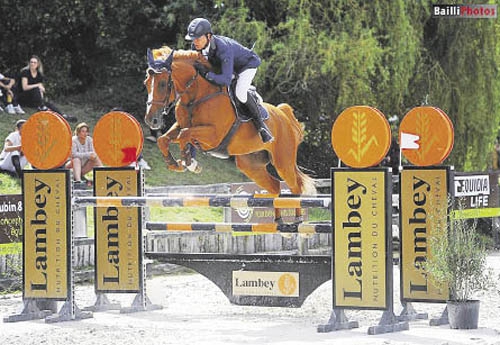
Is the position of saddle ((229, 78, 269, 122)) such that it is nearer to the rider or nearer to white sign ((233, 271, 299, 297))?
the rider

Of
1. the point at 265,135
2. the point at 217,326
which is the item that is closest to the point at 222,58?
the point at 265,135

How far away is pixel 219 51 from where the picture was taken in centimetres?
983

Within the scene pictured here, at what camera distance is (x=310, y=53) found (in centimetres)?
1947

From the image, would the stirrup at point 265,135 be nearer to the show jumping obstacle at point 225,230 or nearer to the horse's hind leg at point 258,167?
the horse's hind leg at point 258,167

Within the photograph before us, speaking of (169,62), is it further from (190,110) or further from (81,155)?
(81,155)

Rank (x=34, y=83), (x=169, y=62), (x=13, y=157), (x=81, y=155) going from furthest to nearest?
(x=34, y=83), (x=13, y=157), (x=81, y=155), (x=169, y=62)

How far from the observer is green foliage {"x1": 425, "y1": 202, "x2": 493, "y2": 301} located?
830 centimetres

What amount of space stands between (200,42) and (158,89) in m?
0.61

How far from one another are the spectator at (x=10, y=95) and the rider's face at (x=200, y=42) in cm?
879

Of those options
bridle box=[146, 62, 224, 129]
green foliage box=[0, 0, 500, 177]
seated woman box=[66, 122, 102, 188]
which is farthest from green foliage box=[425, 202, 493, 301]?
green foliage box=[0, 0, 500, 177]

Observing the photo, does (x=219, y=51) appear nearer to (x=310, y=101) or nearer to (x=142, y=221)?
(x=142, y=221)

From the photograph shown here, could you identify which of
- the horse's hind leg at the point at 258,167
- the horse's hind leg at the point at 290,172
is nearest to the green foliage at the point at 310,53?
the horse's hind leg at the point at 290,172

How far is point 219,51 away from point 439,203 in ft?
7.90

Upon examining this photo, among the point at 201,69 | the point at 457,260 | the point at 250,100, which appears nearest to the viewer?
→ the point at 457,260
